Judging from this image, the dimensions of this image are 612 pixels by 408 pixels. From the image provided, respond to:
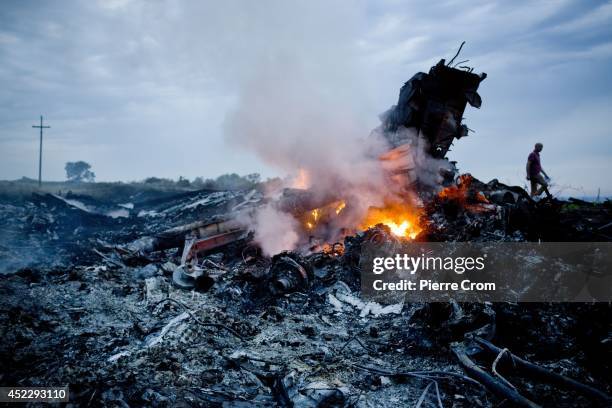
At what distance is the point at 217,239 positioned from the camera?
9141 millimetres

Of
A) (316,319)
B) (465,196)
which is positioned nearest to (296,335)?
(316,319)

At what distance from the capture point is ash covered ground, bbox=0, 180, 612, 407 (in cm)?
326

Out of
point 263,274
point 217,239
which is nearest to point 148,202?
point 217,239

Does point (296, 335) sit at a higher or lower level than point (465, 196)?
lower

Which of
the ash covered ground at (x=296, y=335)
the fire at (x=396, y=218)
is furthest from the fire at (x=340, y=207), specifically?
the ash covered ground at (x=296, y=335)

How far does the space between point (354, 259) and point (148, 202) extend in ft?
53.7

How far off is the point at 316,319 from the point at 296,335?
0.74 meters

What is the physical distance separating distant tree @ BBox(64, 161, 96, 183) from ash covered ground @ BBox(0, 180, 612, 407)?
49053mm

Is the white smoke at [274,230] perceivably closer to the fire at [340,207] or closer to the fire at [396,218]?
the fire at [340,207]

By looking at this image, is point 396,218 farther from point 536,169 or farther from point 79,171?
point 79,171

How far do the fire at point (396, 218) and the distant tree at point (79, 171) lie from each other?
173 feet

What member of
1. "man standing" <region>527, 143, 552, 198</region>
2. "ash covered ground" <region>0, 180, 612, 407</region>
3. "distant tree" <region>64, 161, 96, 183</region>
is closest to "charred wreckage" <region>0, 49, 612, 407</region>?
"ash covered ground" <region>0, 180, 612, 407</region>

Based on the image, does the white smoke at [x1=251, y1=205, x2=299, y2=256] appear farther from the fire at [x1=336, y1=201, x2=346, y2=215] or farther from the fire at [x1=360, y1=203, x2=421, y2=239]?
the fire at [x1=360, y1=203, x2=421, y2=239]

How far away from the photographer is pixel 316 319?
5566 millimetres
